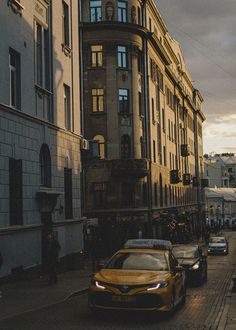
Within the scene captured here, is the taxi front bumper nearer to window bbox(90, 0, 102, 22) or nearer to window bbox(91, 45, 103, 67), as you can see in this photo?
window bbox(91, 45, 103, 67)

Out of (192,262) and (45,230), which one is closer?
(192,262)

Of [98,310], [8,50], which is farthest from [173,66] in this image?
[98,310]

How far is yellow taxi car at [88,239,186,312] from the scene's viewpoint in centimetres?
1236

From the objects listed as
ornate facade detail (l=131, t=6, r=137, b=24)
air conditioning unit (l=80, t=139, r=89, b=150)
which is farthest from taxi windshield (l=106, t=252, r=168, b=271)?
ornate facade detail (l=131, t=6, r=137, b=24)

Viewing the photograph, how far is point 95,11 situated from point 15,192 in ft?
96.9

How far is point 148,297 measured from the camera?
1242 centimetres

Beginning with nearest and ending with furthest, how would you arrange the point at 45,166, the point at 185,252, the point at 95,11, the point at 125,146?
the point at 185,252 → the point at 45,166 → the point at 125,146 → the point at 95,11

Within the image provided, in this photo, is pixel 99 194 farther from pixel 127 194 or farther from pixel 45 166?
pixel 45 166

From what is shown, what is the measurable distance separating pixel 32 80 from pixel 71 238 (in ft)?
27.8

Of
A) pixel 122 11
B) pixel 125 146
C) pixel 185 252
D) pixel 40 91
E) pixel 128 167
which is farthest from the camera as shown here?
pixel 122 11

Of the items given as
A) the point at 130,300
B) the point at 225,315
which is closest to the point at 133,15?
the point at 225,315

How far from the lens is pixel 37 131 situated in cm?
2395

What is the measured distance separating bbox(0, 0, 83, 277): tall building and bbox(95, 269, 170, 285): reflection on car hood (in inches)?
297

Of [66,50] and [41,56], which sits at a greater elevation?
[66,50]
